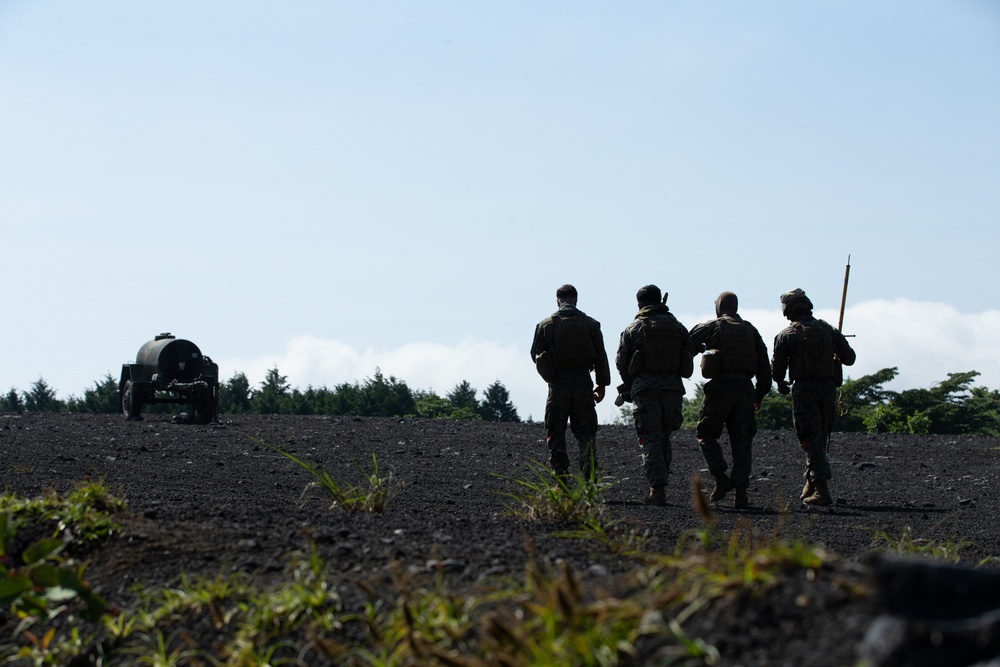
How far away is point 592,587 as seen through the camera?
413 centimetres

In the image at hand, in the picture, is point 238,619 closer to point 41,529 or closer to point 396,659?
point 396,659

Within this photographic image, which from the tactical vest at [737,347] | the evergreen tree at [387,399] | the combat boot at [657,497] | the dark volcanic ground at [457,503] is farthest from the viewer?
the evergreen tree at [387,399]

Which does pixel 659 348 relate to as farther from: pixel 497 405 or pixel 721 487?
pixel 497 405

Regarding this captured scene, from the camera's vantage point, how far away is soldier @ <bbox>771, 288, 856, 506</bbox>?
35.3ft

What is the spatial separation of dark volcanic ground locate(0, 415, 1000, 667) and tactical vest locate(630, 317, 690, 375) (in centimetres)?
118

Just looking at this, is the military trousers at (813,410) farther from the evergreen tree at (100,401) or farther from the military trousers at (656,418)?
the evergreen tree at (100,401)

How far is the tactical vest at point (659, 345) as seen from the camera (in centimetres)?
1032

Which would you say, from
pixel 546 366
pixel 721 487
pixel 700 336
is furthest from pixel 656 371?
pixel 721 487

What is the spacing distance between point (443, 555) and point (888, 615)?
8.83 feet

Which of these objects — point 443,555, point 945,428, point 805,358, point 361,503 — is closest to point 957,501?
point 805,358

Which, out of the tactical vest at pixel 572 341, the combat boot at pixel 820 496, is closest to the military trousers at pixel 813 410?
the combat boot at pixel 820 496

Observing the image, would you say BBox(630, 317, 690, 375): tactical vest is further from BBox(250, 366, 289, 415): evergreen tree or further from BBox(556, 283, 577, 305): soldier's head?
BBox(250, 366, 289, 415): evergreen tree

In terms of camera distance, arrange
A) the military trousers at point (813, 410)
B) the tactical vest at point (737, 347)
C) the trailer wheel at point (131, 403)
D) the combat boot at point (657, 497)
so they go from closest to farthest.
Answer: the combat boot at point (657, 497) < the tactical vest at point (737, 347) < the military trousers at point (813, 410) < the trailer wheel at point (131, 403)

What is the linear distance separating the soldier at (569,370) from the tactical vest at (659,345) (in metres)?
0.39
